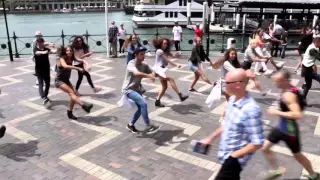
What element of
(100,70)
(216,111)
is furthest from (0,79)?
(216,111)

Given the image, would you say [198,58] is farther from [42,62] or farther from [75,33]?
[75,33]

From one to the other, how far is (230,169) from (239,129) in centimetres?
39

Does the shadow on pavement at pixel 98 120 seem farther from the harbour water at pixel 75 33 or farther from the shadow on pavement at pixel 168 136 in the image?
the harbour water at pixel 75 33

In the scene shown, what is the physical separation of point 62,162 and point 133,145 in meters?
1.21

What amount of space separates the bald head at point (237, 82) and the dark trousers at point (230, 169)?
1.99 feet

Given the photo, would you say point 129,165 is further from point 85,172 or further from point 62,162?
point 62,162

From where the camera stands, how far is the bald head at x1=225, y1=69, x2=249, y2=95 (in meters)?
2.63

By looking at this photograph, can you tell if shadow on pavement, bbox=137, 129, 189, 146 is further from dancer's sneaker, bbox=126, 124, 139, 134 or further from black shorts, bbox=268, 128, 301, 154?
black shorts, bbox=268, 128, 301, 154

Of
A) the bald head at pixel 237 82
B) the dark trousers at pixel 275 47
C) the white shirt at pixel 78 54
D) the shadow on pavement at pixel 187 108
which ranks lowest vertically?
the shadow on pavement at pixel 187 108

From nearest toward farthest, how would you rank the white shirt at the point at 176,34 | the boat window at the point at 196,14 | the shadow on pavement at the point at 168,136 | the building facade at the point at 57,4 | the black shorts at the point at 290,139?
1. the black shorts at the point at 290,139
2. the shadow on pavement at the point at 168,136
3. the white shirt at the point at 176,34
4. the boat window at the point at 196,14
5. the building facade at the point at 57,4

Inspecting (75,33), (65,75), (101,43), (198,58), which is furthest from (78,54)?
(75,33)

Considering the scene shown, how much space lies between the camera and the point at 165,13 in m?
44.3

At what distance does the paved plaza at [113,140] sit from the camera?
14.7ft

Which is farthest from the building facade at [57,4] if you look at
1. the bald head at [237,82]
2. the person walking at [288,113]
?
the bald head at [237,82]
